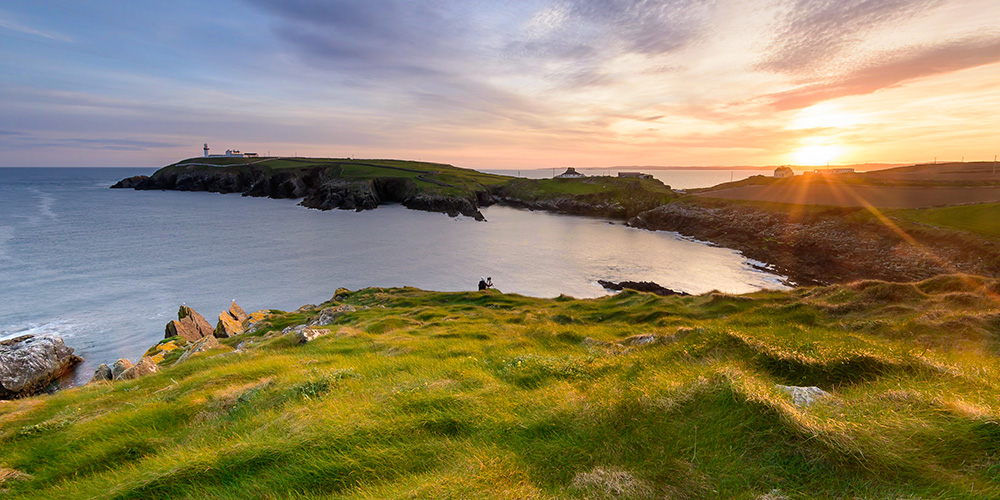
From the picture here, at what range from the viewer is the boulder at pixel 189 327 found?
2175 cm

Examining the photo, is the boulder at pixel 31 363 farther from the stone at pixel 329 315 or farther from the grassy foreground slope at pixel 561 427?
the grassy foreground slope at pixel 561 427

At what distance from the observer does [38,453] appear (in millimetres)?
6188

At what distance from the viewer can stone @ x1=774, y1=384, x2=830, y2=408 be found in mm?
4723

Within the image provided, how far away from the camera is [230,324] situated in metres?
22.6

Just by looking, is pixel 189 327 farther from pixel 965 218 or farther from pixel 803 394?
pixel 965 218

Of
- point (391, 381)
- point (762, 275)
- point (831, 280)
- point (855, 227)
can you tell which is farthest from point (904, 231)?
point (391, 381)

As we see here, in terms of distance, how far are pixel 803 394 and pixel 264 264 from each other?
48349 millimetres

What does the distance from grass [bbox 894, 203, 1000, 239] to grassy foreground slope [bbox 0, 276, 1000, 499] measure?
4696cm

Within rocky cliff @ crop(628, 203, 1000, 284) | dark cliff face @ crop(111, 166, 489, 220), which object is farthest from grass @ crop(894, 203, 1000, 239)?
dark cliff face @ crop(111, 166, 489, 220)

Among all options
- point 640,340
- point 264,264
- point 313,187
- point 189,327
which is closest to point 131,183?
point 313,187

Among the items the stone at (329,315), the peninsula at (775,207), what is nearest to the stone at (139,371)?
the stone at (329,315)

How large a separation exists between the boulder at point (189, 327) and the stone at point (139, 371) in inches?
356

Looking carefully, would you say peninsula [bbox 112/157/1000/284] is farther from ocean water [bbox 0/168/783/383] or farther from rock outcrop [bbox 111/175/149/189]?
ocean water [bbox 0/168/783/383]

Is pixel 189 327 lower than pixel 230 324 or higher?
lower
